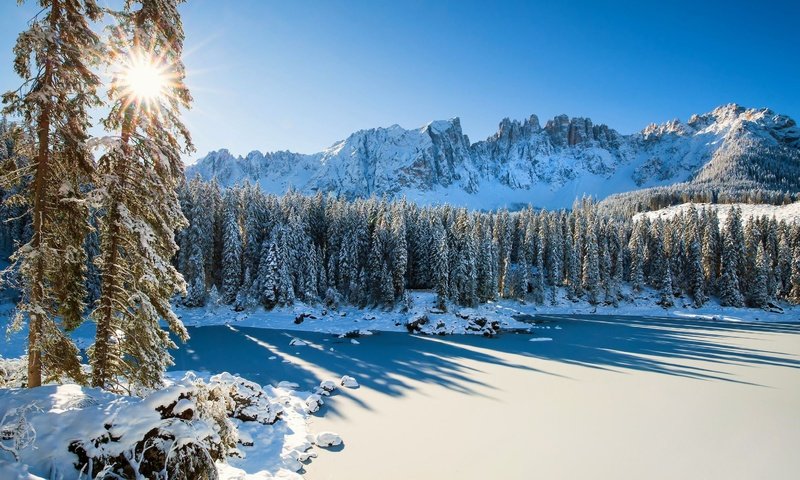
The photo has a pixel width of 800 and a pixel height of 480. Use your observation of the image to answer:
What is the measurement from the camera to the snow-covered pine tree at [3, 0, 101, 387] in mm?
8094

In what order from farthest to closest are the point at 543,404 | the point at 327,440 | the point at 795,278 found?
the point at 795,278, the point at 543,404, the point at 327,440

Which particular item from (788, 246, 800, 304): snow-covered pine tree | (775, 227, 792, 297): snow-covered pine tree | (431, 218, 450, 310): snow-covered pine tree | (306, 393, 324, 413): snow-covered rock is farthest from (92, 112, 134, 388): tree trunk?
(775, 227, 792, 297): snow-covered pine tree

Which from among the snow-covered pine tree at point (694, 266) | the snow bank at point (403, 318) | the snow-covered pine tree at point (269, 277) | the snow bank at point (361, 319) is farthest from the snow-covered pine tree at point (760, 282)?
the snow-covered pine tree at point (269, 277)

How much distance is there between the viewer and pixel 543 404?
20.0 m

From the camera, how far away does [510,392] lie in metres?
22.0

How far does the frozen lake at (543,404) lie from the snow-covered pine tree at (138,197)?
282 inches

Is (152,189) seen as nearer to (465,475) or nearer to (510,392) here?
(465,475)

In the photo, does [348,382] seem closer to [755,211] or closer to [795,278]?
[795,278]

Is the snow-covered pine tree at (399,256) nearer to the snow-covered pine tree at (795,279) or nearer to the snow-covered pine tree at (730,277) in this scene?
the snow-covered pine tree at (730,277)

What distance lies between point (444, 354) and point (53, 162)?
2987cm

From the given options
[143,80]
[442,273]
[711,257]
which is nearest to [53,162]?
[143,80]

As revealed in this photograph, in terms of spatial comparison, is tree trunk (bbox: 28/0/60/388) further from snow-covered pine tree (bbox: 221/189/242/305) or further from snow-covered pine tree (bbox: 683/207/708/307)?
snow-covered pine tree (bbox: 683/207/708/307)

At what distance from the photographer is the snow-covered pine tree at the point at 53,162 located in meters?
8.09

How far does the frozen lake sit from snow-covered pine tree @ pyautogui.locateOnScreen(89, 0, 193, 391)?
7.15 m
